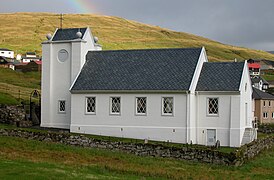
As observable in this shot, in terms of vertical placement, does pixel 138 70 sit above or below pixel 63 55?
below

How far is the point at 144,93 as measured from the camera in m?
40.9

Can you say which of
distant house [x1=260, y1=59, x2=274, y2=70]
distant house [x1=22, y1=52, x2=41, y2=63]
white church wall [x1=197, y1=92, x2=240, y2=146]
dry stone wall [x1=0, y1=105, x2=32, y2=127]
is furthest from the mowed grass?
distant house [x1=260, y1=59, x2=274, y2=70]

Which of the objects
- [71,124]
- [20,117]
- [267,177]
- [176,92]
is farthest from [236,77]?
[20,117]

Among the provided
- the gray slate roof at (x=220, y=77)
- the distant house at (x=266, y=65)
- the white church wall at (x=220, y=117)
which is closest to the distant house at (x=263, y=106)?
the gray slate roof at (x=220, y=77)

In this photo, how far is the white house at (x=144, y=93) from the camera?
131ft

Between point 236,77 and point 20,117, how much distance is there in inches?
859

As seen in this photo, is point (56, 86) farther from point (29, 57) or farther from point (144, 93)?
point (29, 57)

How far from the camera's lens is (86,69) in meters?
45.2

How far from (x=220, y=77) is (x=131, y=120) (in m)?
8.99

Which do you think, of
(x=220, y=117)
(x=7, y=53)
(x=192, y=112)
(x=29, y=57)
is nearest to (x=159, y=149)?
(x=192, y=112)

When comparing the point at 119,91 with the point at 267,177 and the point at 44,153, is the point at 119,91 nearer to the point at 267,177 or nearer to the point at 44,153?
the point at 44,153

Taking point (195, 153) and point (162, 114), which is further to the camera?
point (162, 114)

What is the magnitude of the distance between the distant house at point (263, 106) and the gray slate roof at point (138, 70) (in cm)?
4337

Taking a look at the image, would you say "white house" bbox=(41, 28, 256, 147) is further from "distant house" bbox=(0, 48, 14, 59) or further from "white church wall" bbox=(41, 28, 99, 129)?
"distant house" bbox=(0, 48, 14, 59)
